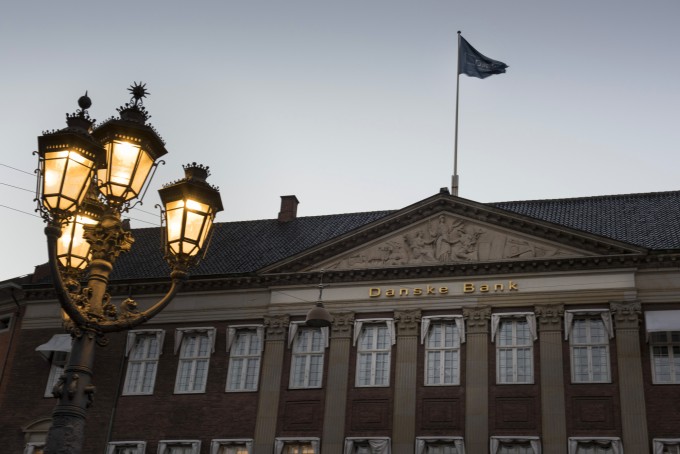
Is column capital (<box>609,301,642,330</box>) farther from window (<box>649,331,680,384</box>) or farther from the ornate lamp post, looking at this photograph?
the ornate lamp post

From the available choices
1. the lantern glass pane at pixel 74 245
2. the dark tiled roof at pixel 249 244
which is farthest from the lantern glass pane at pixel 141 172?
the dark tiled roof at pixel 249 244

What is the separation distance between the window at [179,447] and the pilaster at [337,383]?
195 inches

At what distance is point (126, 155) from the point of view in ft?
38.5

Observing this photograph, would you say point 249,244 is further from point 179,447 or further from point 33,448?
point 33,448

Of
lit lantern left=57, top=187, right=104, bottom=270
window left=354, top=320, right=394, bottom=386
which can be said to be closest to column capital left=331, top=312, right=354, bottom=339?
window left=354, top=320, right=394, bottom=386

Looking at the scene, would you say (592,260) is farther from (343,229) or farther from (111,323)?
(111,323)

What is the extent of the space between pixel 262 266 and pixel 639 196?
635 inches

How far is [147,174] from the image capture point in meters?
11.9

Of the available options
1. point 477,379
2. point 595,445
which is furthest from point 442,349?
point 595,445

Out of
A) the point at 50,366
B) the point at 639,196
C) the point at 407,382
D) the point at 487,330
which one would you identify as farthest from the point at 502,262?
the point at 50,366

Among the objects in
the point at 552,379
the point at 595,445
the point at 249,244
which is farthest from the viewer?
the point at 249,244

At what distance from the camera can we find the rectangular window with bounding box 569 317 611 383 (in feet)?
102

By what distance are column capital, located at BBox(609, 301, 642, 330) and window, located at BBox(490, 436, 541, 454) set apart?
198 inches

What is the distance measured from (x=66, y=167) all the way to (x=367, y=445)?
75.8 ft
